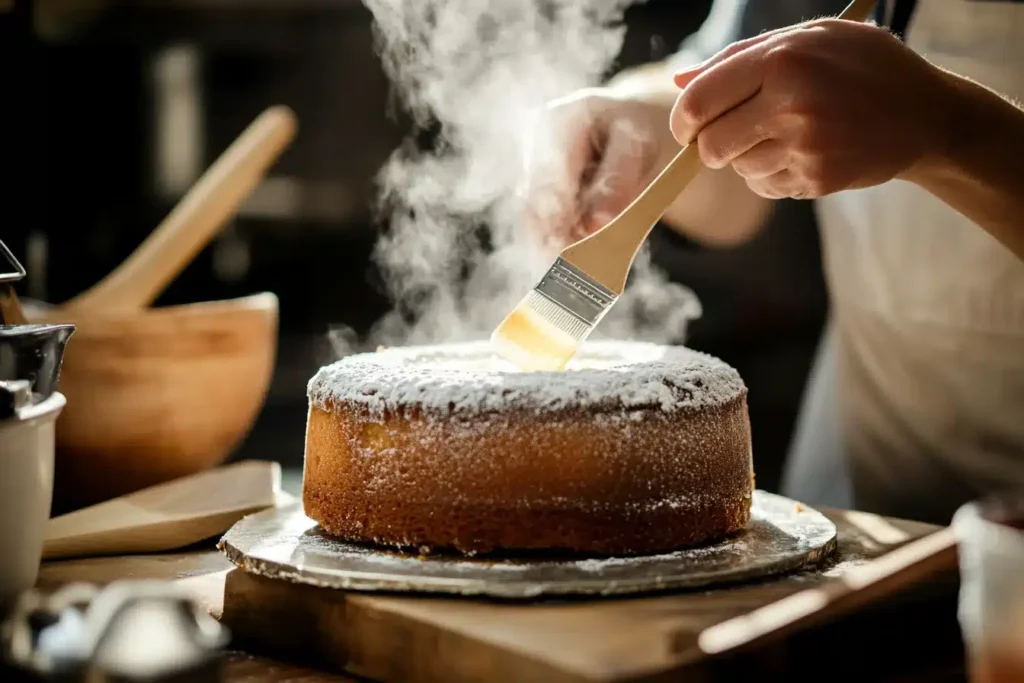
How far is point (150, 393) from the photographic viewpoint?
140cm

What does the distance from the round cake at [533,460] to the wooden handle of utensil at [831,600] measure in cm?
18

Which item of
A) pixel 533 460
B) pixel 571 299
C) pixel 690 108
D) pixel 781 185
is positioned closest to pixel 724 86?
pixel 690 108

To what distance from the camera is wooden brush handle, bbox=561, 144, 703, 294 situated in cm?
110

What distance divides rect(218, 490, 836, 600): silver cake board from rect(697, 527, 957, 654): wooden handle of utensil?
0.09m

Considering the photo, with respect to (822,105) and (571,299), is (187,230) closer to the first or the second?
(571,299)

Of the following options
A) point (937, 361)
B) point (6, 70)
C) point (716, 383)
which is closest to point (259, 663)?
point (716, 383)

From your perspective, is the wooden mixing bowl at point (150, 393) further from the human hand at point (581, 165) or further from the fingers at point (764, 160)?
the fingers at point (764, 160)

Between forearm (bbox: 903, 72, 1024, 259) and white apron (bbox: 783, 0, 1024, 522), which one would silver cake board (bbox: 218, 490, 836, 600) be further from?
white apron (bbox: 783, 0, 1024, 522)

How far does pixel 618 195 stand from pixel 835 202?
1.65 feet

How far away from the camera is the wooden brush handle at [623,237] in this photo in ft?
3.61

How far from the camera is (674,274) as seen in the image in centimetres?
318

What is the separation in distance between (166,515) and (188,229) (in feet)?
1.77

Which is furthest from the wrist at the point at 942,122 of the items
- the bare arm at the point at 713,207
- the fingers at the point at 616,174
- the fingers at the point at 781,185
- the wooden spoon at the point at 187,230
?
the wooden spoon at the point at 187,230

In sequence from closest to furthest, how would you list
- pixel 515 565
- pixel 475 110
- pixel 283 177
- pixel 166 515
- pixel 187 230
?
pixel 515 565 → pixel 166 515 → pixel 187 230 → pixel 475 110 → pixel 283 177
